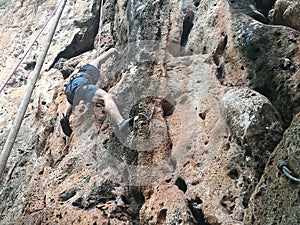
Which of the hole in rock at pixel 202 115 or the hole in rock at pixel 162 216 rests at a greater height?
the hole in rock at pixel 202 115

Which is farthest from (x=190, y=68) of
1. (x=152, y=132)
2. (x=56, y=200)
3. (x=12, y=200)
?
(x=12, y=200)

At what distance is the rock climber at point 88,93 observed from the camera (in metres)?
6.34

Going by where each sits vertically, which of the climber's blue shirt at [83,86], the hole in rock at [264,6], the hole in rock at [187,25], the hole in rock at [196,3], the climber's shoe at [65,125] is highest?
the hole in rock at [264,6]

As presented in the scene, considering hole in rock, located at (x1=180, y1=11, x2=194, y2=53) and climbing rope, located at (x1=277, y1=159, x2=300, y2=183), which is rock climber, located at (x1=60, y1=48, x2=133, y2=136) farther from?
climbing rope, located at (x1=277, y1=159, x2=300, y2=183)

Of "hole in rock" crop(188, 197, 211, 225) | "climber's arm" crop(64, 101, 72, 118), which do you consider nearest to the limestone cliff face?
"hole in rock" crop(188, 197, 211, 225)

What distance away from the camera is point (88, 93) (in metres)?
6.95

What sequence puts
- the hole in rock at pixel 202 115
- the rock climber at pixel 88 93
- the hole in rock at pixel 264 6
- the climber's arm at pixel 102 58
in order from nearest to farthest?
the hole in rock at pixel 202 115 < the rock climber at pixel 88 93 < the hole in rock at pixel 264 6 < the climber's arm at pixel 102 58

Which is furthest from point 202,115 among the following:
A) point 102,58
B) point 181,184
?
point 102,58

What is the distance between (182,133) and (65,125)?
224cm

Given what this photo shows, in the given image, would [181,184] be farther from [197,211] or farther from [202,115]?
[202,115]

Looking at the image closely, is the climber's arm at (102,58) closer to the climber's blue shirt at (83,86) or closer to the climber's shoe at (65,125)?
the climber's blue shirt at (83,86)

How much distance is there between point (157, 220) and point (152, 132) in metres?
1.20

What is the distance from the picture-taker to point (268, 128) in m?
4.46

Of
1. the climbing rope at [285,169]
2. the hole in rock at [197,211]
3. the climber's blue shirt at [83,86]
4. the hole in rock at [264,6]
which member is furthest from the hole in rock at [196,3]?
the climbing rope at [285,169]
